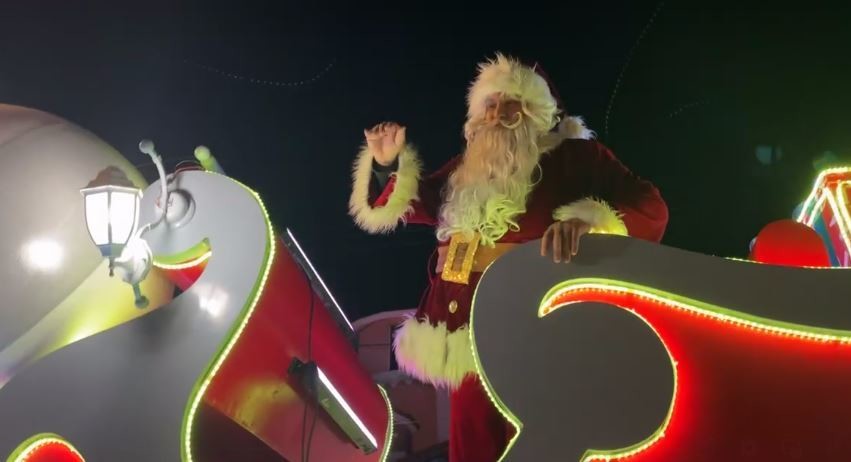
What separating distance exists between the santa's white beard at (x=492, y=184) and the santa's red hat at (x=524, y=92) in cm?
6

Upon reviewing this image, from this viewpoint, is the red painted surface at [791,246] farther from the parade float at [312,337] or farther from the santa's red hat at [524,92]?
the santa's red hat at [524,92]

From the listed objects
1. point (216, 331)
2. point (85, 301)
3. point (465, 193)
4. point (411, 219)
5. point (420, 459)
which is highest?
point (465, 193)

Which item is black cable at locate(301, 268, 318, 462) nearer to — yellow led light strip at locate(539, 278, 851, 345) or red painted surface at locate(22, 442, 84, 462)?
red painted surface at locate(22, 442, 84, 462)

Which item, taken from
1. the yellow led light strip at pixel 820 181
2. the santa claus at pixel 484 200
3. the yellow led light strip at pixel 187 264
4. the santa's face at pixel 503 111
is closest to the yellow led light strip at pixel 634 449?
the santa claus at pixel 484 200

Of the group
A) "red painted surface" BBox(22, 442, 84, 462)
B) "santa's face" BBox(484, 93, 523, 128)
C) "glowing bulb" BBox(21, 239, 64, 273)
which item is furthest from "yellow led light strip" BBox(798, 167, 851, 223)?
"glowing bulb" BBox(21, 239, 64, 273)

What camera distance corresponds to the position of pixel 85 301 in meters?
2.46

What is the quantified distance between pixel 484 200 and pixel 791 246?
0.92 metres

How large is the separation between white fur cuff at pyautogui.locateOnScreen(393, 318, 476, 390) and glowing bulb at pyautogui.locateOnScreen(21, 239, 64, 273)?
50.2 inches

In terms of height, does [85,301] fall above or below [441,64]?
below

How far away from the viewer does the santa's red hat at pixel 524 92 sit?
2.42 metres

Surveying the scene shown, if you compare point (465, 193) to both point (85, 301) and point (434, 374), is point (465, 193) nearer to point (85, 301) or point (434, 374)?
point (434, 374)

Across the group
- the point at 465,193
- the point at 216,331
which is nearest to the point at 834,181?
the point at 465,193

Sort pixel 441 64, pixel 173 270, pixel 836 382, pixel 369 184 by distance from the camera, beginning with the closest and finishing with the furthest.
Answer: pixel 836 382 → pixel 173 270 → pixel 369 184 → pixel 441 64

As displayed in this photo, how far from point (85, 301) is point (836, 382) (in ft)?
7.67
